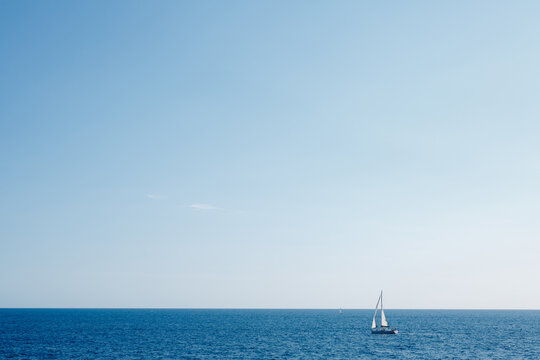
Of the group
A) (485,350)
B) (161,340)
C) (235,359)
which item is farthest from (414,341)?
(161,340)

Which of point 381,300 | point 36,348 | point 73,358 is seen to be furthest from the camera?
point 381,300

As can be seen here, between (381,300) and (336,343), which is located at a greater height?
(381,300)

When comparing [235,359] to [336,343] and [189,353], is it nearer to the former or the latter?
[189,353]

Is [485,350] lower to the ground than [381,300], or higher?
lower

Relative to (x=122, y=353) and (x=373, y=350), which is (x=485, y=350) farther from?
(x=122, y=353)

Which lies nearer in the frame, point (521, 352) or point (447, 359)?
point (447, 359)

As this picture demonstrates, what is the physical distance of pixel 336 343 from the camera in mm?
106250

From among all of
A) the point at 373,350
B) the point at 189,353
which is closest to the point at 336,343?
the point at 373,350

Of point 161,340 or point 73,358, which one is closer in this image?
point 73,358

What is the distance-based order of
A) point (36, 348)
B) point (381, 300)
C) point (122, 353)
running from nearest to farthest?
point (122, 353) → point (36, 348) → point (381, 300)

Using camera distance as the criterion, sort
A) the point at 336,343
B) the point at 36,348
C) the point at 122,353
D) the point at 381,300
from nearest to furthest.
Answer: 1. the point at 122,353
2. the point at 36,348
3. the point at 336,343
4. the point at 381,300

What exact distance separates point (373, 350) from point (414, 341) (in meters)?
26.1

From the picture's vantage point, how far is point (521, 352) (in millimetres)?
93688

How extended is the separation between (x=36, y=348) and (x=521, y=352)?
10288 cm
